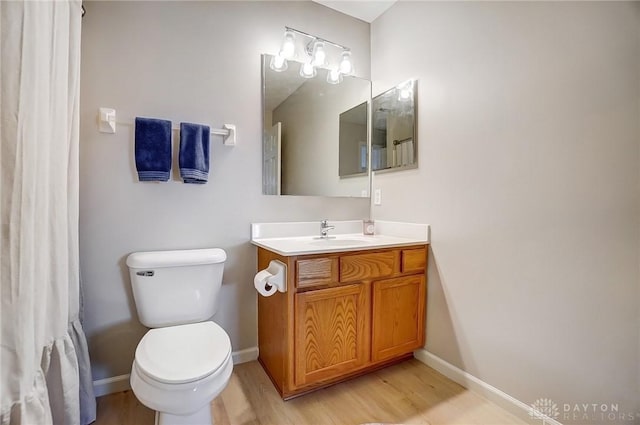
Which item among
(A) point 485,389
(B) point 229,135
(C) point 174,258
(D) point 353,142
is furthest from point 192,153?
(A) point 485,389

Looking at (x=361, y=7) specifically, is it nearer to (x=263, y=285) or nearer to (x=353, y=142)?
(x=353, y=142)

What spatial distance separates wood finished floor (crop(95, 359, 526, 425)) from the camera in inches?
55.4

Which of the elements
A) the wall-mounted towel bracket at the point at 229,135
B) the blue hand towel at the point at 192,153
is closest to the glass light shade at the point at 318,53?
the wall-mounted towel bracket at the point at 229,135

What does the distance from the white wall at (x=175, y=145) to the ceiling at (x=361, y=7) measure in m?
0.21

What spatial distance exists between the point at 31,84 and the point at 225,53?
1.16 meters

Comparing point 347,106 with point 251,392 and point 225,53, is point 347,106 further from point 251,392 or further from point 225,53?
point 251,392

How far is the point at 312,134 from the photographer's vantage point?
215 centimetres

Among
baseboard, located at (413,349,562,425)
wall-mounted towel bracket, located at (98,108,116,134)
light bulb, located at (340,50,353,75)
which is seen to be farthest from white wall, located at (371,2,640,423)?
wall-mounted towel bracket, located at (98,108,116,134)

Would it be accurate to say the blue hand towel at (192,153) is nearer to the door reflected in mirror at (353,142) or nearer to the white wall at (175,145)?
the white wall at (175,145)

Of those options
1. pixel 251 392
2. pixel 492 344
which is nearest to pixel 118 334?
pixel 251 392

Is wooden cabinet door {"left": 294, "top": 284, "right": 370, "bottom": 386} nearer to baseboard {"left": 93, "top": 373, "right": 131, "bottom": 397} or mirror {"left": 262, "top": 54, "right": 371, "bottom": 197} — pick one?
mirror {"left": 262, "top": 54, "right": 371, "bottom": 197}

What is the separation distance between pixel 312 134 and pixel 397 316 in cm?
139

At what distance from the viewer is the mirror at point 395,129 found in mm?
1986

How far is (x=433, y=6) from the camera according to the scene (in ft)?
6.01
